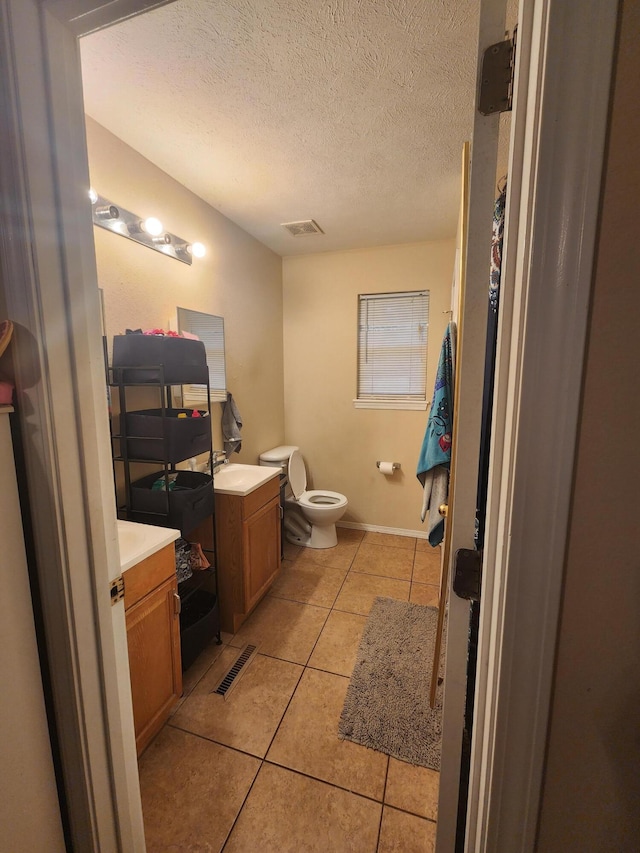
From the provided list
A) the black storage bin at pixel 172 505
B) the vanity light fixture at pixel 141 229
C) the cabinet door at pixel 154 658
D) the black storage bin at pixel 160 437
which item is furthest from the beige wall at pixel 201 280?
the cabinet door at pixel 154 658

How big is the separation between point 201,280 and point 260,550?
1.76m

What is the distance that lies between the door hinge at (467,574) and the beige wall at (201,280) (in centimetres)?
177

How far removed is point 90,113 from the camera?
146cm

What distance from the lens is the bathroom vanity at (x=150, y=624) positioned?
1257 mm

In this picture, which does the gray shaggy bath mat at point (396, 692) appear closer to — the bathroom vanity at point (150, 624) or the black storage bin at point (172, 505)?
the bathroom vanity at point (150, 624)

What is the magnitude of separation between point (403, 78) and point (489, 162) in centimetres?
114

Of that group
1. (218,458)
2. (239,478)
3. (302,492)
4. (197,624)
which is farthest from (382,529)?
(197,624)

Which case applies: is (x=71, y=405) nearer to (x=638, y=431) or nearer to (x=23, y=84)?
(x=23, y=84)

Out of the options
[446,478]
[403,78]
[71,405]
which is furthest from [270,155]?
[446,478]

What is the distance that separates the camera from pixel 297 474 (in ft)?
10.5

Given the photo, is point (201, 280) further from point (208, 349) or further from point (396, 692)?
point (396, 692)

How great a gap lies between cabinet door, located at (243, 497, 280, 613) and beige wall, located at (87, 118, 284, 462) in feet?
2.09

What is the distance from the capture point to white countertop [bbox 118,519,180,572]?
1236 millimetres

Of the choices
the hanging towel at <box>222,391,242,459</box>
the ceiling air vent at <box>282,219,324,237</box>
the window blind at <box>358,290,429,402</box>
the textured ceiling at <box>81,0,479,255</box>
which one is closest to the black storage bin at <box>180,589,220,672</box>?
the hanging towel at <box>222,391,242,459</box>
